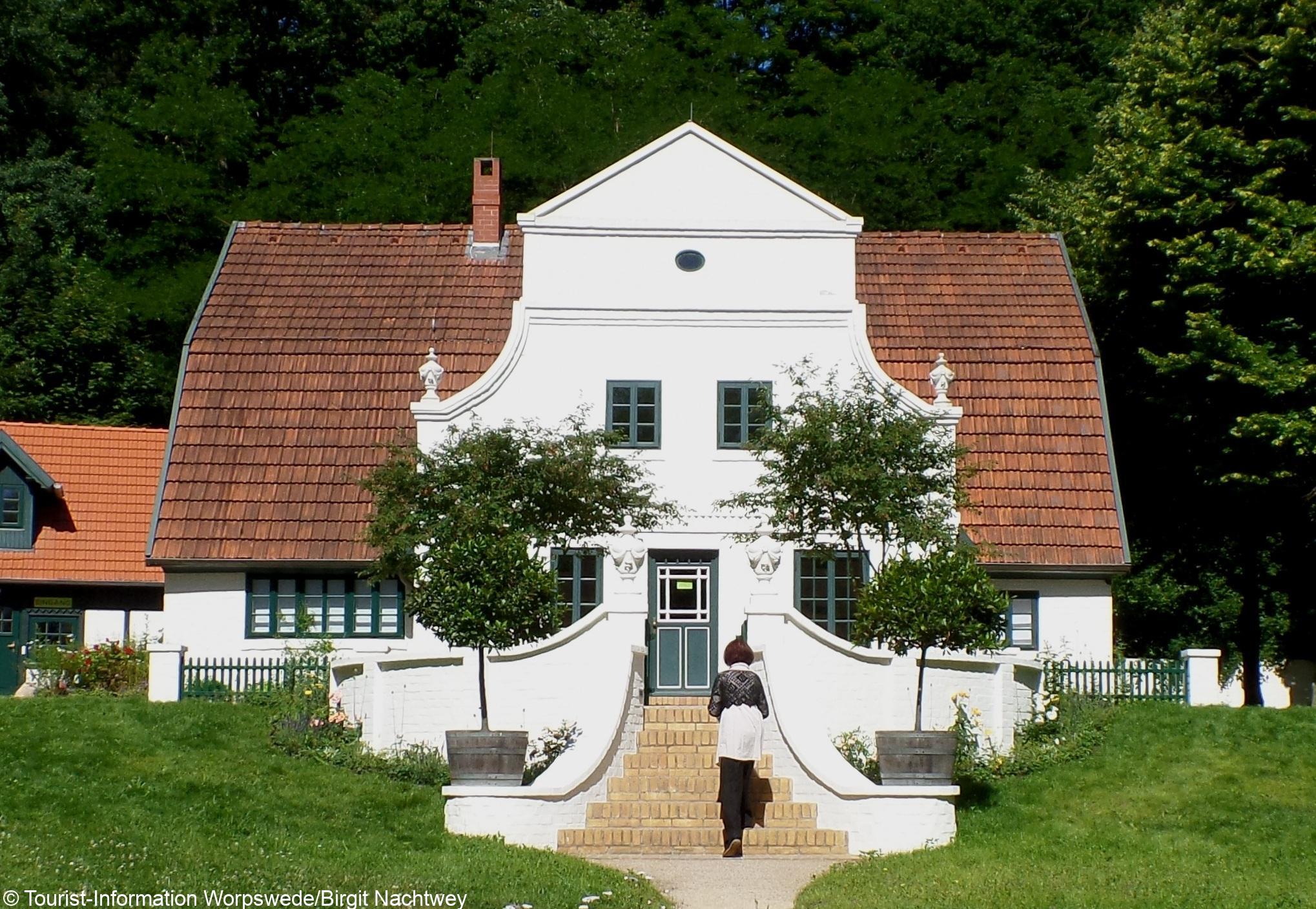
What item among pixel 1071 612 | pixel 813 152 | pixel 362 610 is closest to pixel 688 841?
pixel 362 610

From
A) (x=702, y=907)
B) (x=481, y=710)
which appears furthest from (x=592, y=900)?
(x=481, y=710)

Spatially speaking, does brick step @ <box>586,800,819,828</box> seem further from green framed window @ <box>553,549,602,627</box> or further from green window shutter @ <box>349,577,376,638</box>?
green window shutter @ <box>349,577,376,638</box>

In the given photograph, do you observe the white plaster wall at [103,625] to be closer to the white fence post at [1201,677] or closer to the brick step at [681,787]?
the brick step at [681,787]

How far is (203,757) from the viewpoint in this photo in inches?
837

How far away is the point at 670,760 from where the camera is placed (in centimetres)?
2123

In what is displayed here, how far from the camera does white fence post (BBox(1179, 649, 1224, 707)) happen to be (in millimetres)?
26172

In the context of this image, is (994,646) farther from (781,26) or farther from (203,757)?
(781,26)

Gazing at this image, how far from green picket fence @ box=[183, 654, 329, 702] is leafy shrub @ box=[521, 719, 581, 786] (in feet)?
13.0

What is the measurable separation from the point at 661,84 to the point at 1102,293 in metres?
17.1

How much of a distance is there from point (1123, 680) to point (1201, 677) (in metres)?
1.21

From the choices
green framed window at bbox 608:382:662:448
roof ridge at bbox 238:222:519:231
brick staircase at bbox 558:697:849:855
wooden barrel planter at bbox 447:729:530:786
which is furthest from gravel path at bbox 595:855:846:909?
roof ridge at bbox 238:222:519:231

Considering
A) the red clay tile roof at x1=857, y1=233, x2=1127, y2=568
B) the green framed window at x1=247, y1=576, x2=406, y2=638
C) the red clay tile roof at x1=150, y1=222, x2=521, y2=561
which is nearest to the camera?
the green framed window at x1=247, y1=576, x2=406, y2=638

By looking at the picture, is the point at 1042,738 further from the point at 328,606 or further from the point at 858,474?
the point at 328,606

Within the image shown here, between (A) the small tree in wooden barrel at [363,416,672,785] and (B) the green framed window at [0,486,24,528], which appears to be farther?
(B) the green framed window at [0,486,24,528]
